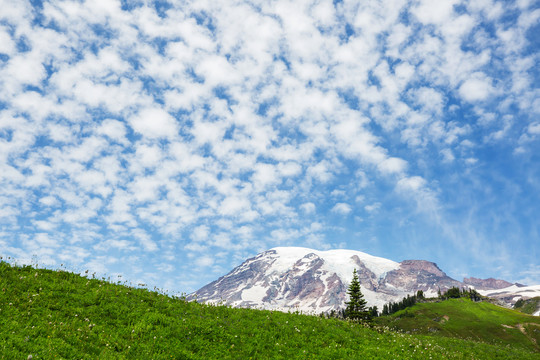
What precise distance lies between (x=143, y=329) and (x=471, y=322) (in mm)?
153734

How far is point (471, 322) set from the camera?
131125mm

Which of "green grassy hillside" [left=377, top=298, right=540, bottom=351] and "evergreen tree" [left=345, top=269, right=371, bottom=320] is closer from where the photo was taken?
"evergreen tree" [left=345, top=269, right=371, bottom=320]

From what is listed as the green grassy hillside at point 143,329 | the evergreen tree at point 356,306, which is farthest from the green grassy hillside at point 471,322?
the green grassy hillside at point 143,329

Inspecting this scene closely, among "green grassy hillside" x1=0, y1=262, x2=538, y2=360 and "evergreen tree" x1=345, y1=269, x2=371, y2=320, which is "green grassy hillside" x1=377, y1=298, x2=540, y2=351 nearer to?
"evergreen tree" x1=345, y1=269, x2=371, y2=320

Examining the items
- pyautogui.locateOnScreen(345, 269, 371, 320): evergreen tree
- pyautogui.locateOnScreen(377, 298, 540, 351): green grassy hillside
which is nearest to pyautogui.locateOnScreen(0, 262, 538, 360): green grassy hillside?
pyautogui.locateOnScreen(345, 269, 371, 320): evergreen tree

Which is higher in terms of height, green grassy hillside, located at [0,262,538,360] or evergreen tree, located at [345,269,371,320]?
evergreen tree, located at [345,269,371,320]

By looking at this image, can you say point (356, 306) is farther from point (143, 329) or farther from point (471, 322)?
point (471, 322)

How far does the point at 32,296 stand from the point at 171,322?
625 centimetres

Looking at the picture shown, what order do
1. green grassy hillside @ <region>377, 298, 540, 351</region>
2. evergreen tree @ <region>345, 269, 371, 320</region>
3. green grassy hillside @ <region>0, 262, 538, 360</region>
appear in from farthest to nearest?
green grassy hillside @ <region>377, 298, 540, 351</region>, evergreen tree @ <region>345, 269, 371, 320</region>, green grassy hillside @ <region>0, 262, 538, 360</region>

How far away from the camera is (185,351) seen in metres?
13.5

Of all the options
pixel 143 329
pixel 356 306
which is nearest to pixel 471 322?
pixel 356 306

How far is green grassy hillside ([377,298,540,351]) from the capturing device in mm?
106569

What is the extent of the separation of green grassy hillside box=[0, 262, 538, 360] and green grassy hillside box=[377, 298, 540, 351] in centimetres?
9753

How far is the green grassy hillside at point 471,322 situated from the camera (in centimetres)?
10657
